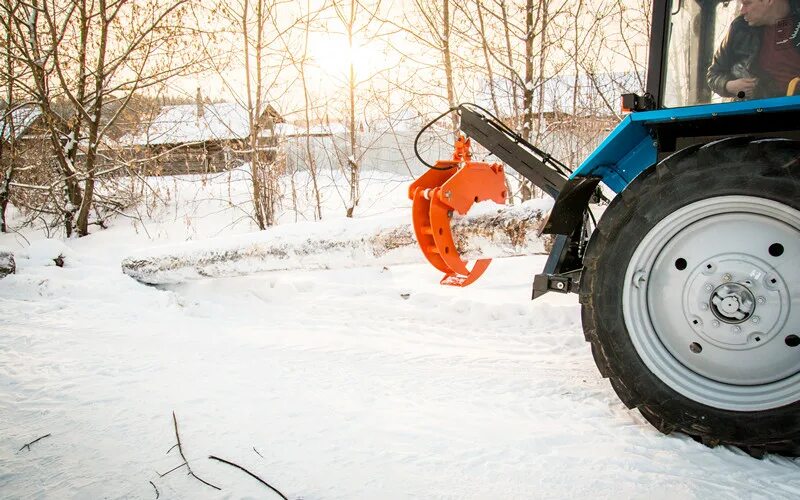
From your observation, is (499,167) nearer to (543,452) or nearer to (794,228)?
(794,228)

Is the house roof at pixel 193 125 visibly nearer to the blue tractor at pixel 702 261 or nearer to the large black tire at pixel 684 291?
the blue tractor at pixel 702 261

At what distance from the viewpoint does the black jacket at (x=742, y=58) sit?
1946 millimetres

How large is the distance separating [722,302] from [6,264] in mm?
5932

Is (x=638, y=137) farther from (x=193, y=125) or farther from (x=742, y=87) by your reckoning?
(x=193, y=125)

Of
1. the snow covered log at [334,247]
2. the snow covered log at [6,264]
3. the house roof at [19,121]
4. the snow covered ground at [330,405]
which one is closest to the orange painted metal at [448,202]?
the snow covered log at [334,247]

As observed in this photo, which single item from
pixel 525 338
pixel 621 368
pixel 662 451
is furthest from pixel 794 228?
pixel 525 338

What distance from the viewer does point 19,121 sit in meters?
10.1

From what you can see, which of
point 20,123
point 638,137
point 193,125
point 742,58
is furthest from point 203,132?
point 742,58

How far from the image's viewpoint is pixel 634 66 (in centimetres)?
764

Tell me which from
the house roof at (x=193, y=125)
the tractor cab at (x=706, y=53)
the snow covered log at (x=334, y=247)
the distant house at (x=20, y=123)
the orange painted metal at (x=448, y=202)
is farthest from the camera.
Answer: the house roof at (x=193, y=125)

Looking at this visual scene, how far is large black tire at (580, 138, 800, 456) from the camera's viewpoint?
1.69 meters

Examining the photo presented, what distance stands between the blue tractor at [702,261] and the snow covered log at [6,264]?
17.7 feet

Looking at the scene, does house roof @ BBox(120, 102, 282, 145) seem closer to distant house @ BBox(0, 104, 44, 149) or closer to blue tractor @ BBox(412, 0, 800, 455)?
distant house @ BBox(0, 104, 44, 149)

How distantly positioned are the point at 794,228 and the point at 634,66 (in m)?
6.93
